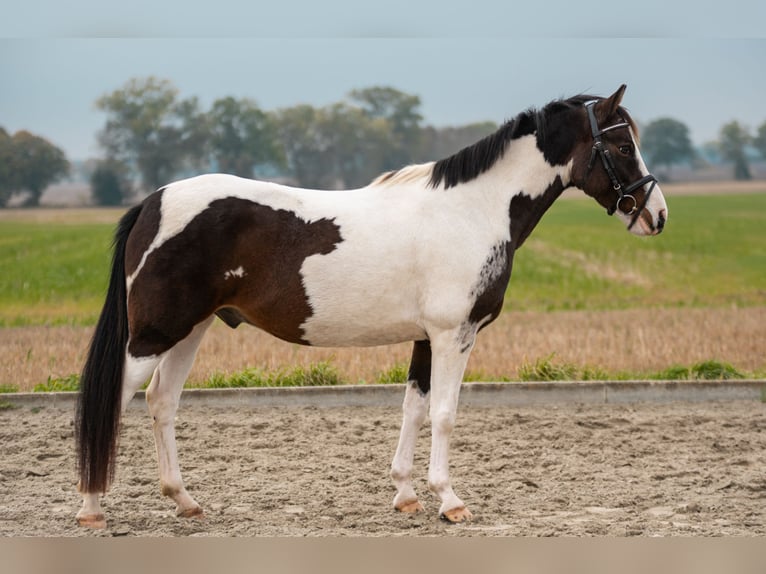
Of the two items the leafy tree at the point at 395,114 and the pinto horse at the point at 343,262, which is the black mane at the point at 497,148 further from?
the leafy tree at the point at 395,114

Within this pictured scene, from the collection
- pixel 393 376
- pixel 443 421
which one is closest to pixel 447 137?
pixel 393 376

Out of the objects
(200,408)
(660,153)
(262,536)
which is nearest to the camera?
(262,536)

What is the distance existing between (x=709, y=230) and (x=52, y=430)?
1077 inches

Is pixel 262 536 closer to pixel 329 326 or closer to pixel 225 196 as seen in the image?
pixel 329 326

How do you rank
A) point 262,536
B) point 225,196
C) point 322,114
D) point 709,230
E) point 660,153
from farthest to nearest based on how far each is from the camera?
point 660,153
point 322,114
point 709,230
point 225,196
point 262,536

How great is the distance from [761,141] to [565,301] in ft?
76.8

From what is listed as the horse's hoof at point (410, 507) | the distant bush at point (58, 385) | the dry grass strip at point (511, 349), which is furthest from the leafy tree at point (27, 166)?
the horse's hoof at point (410, 507)

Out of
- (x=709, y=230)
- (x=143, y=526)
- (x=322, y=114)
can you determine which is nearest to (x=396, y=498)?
(x=143, y=526)

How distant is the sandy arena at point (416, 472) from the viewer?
479cm

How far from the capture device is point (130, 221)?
4.96m

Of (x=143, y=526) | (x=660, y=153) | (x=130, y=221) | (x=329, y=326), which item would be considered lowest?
(x=143, y=526)

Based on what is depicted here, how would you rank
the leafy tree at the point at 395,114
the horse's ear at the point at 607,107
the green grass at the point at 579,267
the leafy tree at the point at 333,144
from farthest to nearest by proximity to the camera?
the leafy tree at the point at 395,114, the leafy tree at the point at 333,144, the green grass at the point at 579,267, the horse's ear at the point at 607,107

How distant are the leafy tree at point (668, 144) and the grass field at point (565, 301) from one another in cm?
178

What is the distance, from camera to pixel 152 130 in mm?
33000
